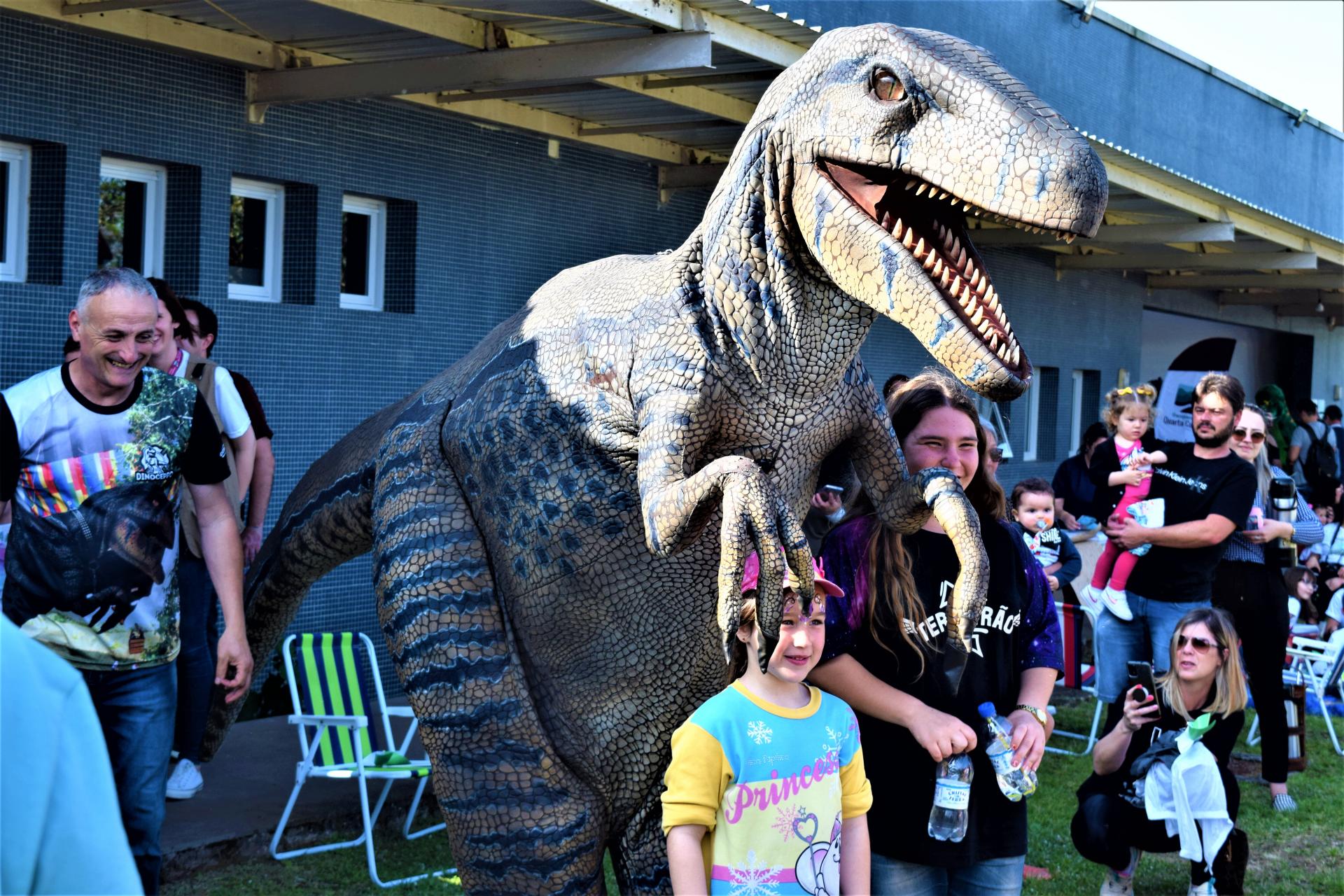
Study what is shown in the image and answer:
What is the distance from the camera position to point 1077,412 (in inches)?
650

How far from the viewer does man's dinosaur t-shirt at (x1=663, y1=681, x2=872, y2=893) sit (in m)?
2.72

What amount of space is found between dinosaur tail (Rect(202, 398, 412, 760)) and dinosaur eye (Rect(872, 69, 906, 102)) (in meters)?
1.63

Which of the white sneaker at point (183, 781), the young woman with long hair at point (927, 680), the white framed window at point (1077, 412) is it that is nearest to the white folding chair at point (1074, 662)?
the white sneaker at point (183, 781)

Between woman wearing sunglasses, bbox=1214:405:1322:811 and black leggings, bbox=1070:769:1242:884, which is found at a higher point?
woman wearing sunglasses, bbox=1214:405:1322:811

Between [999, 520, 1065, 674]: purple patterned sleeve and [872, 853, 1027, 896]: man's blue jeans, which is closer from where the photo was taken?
[872, 853, 1027, 896]: man's blue jeans

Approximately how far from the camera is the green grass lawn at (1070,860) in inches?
207

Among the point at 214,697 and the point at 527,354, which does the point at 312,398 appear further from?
the point at 527,354

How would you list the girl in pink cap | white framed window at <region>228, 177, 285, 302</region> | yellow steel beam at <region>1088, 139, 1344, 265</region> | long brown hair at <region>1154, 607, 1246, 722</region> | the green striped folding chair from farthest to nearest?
yellow steel beam at <region>1088, 139, 1344, 265</region> < white framed window at <region>228, 177, 285, 302</region> < the green striped folding chair < long brown hair at <region>1154, 607, 1246, 722</region> < the girl in pink cap

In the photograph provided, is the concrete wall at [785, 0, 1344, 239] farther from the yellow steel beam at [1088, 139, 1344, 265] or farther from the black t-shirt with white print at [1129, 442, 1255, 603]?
the black t-shirt with white print at [1129, 442, 1255, 603]

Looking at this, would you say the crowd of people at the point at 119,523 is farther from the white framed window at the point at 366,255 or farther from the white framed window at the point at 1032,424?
the white framed window at the point at 1032,424

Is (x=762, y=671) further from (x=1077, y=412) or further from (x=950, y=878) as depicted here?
(x=1077, y=412)

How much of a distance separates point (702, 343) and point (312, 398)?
17.0 ft

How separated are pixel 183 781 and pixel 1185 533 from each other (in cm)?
430

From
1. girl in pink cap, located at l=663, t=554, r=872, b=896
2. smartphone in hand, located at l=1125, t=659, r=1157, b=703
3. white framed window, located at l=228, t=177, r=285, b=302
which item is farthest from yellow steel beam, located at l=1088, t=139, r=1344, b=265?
girl in pink cap, located at l=663, t=554, r=872, b=896
